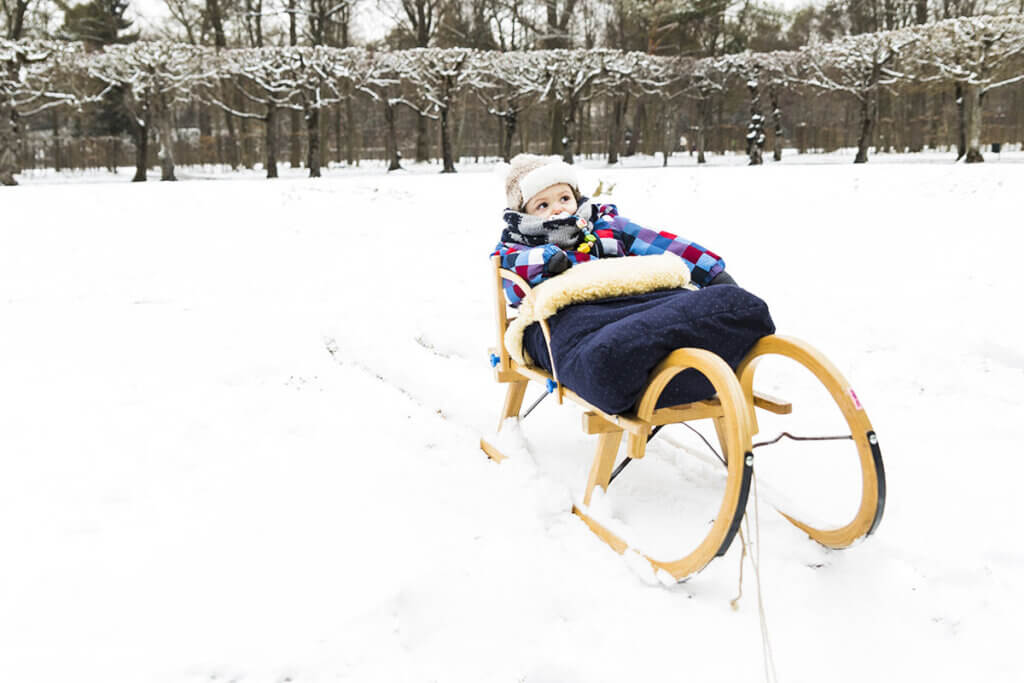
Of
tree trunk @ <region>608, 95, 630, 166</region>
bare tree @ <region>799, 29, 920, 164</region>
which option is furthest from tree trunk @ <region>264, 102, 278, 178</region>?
bare tree @ <region>799, 29, 920, 164</region>

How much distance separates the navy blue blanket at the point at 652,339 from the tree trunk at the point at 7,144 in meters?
16.9

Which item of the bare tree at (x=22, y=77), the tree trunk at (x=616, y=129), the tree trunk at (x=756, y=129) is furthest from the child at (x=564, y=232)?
the tree trunk at (x=616, y=129)

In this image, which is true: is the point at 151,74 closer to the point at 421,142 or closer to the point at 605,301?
the point at 421,142

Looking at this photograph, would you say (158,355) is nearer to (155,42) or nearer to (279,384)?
(279,384)

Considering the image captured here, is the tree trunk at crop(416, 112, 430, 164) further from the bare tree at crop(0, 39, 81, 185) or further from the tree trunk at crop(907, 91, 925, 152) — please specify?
the tree trunk at crop(907, 91, 925, 152)

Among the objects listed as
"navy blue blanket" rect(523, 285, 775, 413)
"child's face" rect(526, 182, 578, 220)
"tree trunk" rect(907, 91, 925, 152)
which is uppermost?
"tree trunk" rect(907, 91, 925, 152)

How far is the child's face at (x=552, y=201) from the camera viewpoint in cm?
352

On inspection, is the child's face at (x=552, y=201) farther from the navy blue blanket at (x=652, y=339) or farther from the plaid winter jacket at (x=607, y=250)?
the navy blue blanket at (x=652, y=339)

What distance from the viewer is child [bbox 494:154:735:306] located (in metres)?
3.28

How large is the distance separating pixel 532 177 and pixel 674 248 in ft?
2.51

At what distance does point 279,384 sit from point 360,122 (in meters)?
32.4

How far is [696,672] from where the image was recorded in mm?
2100

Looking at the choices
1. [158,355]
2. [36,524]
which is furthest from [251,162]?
[36,524]

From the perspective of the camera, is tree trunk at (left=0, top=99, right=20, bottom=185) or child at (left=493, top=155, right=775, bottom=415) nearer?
child at (left=493, top=155, right=775, bottom=415)
